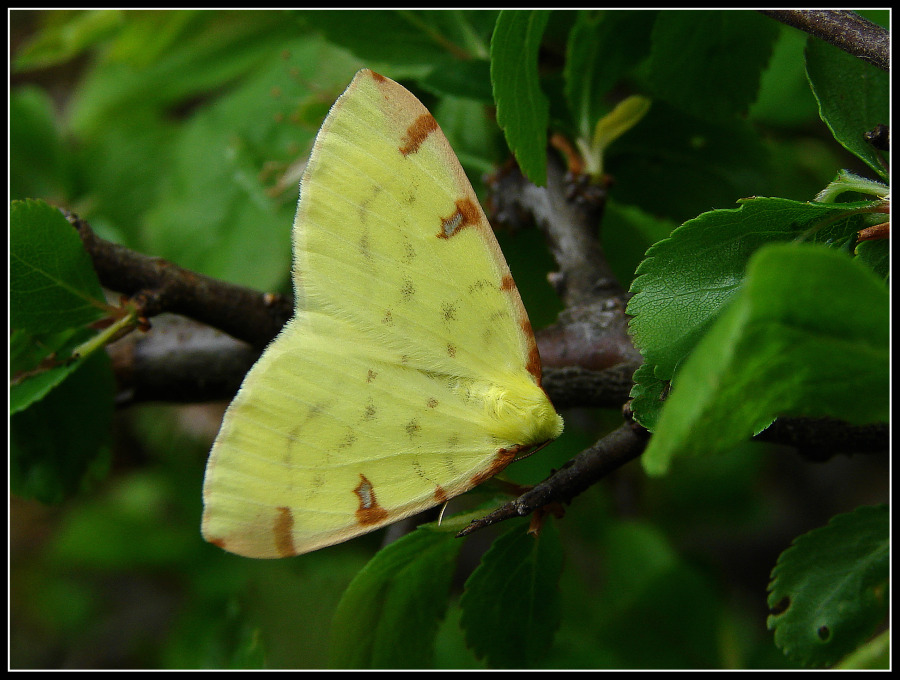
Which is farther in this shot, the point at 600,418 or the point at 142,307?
the point at 600,418

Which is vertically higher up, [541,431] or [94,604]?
[541,431]

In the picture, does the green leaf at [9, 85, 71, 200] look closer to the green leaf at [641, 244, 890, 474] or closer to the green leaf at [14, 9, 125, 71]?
the green leaf at [14, 9, 125, 71]

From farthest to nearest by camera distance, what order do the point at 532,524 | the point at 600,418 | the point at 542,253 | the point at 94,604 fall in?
1. the point at 94,604
2. the point at 600,418
3. the point at 542,253
4. the point at 532,524

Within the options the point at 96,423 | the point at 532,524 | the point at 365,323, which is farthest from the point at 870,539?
the point at 96,423

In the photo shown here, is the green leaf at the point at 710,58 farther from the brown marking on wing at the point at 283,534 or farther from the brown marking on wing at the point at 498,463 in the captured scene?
the brown marking on wing at the point at 283,534

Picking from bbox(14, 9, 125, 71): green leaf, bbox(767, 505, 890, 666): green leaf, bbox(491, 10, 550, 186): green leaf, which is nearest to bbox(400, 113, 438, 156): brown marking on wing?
bbox(491, 10, 550, 186): green leaf

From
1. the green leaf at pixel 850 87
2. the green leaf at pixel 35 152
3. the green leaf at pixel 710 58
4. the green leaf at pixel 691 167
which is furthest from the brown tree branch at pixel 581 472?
the green leaf at pixel 35 152

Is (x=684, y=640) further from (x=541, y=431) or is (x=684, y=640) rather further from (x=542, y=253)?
(x=541, y=431)
